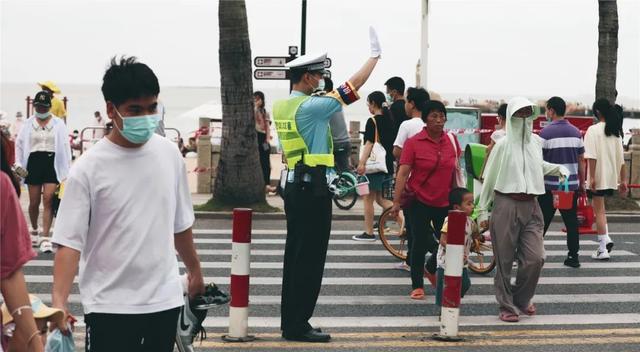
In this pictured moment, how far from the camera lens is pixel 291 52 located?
19688 millimetres

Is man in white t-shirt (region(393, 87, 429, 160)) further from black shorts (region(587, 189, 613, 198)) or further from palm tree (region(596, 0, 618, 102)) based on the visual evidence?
palm tree (region(596, 0, 618, 102))

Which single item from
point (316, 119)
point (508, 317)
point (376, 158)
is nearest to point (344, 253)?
point (376, 158)

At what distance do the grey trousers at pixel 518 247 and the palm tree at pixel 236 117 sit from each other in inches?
317

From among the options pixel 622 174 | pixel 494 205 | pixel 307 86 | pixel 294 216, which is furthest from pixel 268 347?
A: pixel 622 174

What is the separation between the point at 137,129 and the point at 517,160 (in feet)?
17.2

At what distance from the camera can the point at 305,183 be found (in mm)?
7867

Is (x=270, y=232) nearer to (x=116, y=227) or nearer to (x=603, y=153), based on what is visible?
(x=603, y=153)

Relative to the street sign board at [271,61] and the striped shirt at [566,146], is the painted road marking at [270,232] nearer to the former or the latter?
the striped shirt at [566,146]

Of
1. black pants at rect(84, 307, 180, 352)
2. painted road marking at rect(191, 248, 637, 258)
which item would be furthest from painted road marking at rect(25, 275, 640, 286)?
black pants at rect(84, 307, 180, 352)

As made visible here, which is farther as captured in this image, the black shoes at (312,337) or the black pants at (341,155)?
the black pants at (341,155)

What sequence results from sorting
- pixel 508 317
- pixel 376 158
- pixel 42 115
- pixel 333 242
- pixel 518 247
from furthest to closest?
pixel 333 242
pixel 376 158
pixel 42 115
pixel 518 247
pixel 508 317

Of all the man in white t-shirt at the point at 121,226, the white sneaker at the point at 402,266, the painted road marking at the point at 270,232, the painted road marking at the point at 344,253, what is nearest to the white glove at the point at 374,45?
the man in white t-shirt at the point at 121,226

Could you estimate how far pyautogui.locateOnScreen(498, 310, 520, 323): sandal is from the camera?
350 inches

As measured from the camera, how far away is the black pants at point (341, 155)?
8836 millimetres
